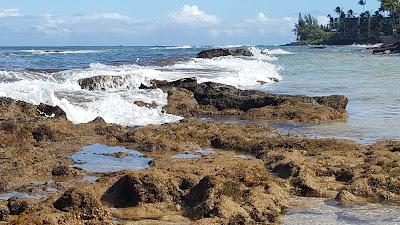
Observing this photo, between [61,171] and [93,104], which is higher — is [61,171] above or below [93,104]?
below

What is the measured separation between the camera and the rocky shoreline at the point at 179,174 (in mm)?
7168

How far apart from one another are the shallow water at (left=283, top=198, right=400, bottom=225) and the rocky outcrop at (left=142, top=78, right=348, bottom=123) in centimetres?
859

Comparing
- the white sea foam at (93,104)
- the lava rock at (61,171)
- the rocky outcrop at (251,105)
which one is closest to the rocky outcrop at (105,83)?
the white sea foam at (93,104)

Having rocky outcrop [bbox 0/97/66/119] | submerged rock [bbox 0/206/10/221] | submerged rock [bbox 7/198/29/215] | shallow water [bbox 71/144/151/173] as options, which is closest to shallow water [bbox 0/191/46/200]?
submerged rock [bbox 7/198/29/215]

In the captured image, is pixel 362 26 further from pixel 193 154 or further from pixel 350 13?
pixel 193 154

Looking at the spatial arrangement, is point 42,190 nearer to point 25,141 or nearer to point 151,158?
point 151,158

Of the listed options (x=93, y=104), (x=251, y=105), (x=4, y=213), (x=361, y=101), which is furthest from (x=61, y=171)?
(x=361, y=101)

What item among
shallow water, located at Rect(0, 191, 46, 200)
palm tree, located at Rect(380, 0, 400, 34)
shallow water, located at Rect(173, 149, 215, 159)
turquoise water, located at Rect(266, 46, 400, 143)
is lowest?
turquoise water, located at Rect(266, 46, 400, 143)

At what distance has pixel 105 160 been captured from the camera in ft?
35.2

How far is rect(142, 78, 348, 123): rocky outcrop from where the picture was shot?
55.3 ft

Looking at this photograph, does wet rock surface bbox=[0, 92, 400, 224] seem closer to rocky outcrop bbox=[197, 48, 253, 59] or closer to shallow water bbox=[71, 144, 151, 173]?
shallow water bbox=[71, 144, 151, 173]

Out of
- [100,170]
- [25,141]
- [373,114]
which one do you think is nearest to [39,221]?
[100,170]

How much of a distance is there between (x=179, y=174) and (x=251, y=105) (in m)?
10.5

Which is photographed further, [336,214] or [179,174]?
[179,174]
